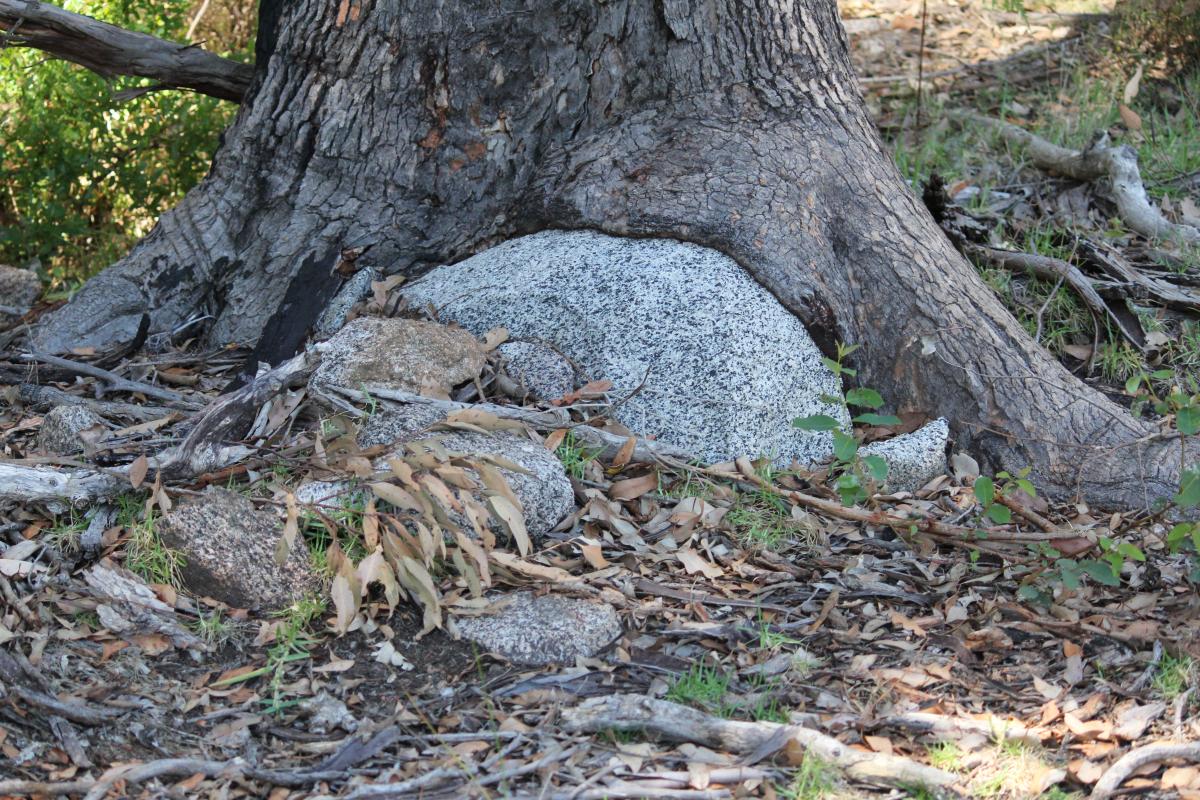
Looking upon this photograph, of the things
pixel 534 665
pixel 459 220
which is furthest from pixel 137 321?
pixel 534 665

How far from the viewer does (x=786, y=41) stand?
4.04m

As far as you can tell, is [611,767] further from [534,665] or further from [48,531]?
[48,531]

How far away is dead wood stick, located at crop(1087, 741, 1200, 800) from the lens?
2.40 m

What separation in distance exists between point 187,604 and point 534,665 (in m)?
0.89

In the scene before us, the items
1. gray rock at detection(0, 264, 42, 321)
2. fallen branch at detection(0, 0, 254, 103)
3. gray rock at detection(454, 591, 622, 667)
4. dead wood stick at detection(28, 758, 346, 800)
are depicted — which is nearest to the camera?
dead wood stick at detection(28, 758, 346, 800)

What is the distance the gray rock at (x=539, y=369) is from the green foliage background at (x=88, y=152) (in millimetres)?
2413

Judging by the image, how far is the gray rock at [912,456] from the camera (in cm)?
366

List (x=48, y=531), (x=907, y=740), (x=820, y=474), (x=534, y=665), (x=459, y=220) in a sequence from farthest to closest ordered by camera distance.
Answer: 1. (x=459, y=220)
2. (x=820, y=474)
3. (x=48, y=531)
4. (x=534, y=665)
5. (x=907, y=740)

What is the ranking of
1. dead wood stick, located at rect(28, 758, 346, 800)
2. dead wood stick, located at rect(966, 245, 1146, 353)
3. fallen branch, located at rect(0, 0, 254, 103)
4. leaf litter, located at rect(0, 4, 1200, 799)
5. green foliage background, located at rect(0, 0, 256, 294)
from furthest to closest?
green foliage background, located at rect(0, 0, 256, 294) → dead wood stick, located at rect(966, 245, 1146, 353) → fallen branch, located at rect(0, 0, 254, 103) → leaf litter, located at rect(0, 4, 1200, 799) → dead wood stick, located at rect(28, 758, 346, 800)

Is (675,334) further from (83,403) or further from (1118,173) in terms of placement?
(1118,173)

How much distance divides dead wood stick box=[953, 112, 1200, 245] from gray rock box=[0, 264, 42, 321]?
4456 millimetres

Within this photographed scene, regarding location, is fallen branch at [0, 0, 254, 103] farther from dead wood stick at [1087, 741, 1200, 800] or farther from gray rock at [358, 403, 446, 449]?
dead wood stick at [1087, 741, 1200, 800]

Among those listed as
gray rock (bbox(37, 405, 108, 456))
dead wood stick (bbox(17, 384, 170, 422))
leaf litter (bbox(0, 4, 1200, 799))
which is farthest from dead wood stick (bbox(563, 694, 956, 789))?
dead wood stick (bbox(17, 384, 170, 422))

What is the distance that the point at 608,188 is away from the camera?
13.2ft
